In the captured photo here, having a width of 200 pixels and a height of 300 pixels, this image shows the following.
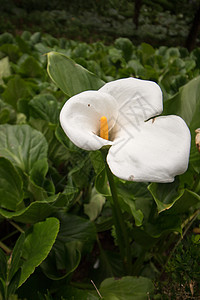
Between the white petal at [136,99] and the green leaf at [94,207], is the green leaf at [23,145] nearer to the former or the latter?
the green leaf at [94,207]

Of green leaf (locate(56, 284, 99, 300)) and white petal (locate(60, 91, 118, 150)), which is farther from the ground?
white petal (locate(60, 91, 118, 150))

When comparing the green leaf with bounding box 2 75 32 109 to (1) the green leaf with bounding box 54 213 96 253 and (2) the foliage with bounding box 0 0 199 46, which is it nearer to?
(1) the green leaf with bounding box 54 213 96 253

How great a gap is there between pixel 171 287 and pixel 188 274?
0.05 metres

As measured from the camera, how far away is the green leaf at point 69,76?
0.50m

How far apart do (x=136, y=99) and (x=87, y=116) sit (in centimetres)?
8

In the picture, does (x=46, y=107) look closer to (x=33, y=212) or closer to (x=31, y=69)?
(x=33, y=212)

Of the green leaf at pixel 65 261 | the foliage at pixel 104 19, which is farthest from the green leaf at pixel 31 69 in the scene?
the green leaf at pixel 65 261

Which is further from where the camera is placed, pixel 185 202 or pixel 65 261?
pixel 65 261

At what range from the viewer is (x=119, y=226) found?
556 millimetres

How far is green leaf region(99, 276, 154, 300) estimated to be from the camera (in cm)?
54

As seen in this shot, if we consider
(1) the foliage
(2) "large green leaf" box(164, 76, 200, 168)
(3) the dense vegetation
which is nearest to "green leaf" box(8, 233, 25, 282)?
(3) the dense vegetation

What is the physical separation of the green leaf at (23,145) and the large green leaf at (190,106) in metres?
0.29

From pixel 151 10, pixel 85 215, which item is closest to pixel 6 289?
pixel 85 215

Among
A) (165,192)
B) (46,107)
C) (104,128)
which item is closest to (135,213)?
(165,192)
